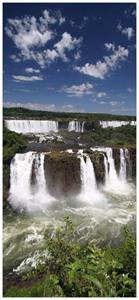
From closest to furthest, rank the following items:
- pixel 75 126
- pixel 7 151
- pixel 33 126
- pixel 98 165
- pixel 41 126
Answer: pixel 7 151
pixel 98 165
pixel 33 126
pixel 41 126
pixel 75 126

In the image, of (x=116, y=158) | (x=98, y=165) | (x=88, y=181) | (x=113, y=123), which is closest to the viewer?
(x=88, y=181)

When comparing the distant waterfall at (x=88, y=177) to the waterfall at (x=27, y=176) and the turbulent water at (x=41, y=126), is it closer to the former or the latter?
the waterfall at (x=27, y=176)

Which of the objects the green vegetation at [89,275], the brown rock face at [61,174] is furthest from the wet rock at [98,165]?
the green vegetation at [89,275]

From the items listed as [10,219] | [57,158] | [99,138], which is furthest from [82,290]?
[99,138]

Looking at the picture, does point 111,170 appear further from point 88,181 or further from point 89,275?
point 89,275

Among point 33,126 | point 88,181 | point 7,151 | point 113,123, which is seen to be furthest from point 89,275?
point 113,123

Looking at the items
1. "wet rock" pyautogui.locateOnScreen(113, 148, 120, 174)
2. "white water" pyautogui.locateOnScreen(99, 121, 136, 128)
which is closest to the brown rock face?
"wet rock" pyautogui.locateOnScreen(113, 148, 120, 174)

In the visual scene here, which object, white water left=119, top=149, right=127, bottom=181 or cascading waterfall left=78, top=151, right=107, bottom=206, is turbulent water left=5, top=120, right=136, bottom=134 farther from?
white water left=119, top=149, right=127, bottom=181
